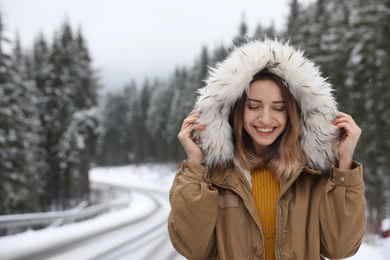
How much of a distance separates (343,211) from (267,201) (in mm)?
430

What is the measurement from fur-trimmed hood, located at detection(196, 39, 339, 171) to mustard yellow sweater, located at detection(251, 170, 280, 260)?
0.74 feet

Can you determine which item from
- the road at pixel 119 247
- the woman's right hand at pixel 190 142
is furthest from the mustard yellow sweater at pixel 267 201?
the road at pixel 119 247

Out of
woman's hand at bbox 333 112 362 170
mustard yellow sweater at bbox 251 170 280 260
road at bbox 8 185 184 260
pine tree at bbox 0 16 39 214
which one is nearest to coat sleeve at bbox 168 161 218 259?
mustard yellow sweater at bbox 251 170 280 260

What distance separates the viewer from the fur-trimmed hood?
7.41 feet

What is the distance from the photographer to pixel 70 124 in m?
31.3

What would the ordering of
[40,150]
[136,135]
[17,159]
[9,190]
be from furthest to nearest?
1. [136,135]
2. [40,150]
3. [17,159]
4. [9,190]

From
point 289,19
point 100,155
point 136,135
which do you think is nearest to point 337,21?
point 289,19

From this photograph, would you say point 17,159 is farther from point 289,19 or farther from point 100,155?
point 100,155

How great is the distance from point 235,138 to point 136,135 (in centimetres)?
7245

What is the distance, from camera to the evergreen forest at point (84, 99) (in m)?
16.7

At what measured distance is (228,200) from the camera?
223cm

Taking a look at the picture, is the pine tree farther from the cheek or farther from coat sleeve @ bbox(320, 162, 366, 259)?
coat sleeve @ bbox(320, 162, 366, 259)

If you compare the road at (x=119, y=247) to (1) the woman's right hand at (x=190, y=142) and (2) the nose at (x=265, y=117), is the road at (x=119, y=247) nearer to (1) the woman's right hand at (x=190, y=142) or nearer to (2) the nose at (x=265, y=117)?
(1) the woman's right hand at (x=190, y=142)

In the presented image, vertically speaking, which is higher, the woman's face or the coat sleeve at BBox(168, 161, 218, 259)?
the woman's face
